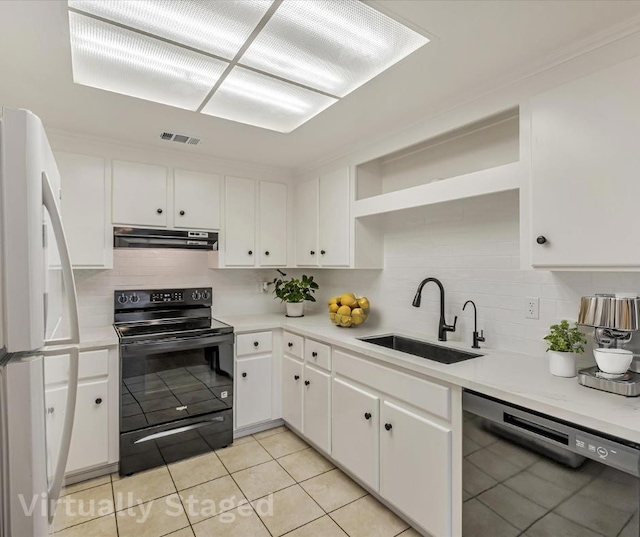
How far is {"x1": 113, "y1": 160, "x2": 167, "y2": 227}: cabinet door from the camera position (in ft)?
9.08

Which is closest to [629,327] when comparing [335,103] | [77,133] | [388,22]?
[388,22]

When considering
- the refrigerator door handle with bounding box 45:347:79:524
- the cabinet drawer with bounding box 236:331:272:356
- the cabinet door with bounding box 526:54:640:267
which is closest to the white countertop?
the cabinet door with bounding box 526:54:640:267

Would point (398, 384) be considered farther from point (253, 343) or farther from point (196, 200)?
point (196, 200)

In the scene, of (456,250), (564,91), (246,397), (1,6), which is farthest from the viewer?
(246,397)

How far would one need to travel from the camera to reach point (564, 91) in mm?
1604

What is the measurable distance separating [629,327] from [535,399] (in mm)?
A: 439

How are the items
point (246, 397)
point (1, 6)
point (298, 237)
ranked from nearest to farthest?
1. point (1, 6)
2. point (246, 397)
3. point (298, 237)

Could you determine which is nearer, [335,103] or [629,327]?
[629,327]

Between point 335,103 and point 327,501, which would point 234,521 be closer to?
point 327,501

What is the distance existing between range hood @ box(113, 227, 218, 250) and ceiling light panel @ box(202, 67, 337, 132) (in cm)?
104

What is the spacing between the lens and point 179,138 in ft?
8.90

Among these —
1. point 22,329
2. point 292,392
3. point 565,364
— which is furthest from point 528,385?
point 292,392

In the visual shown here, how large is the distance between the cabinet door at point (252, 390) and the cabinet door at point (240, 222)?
0.86 metres

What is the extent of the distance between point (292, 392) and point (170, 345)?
0.99 meters
